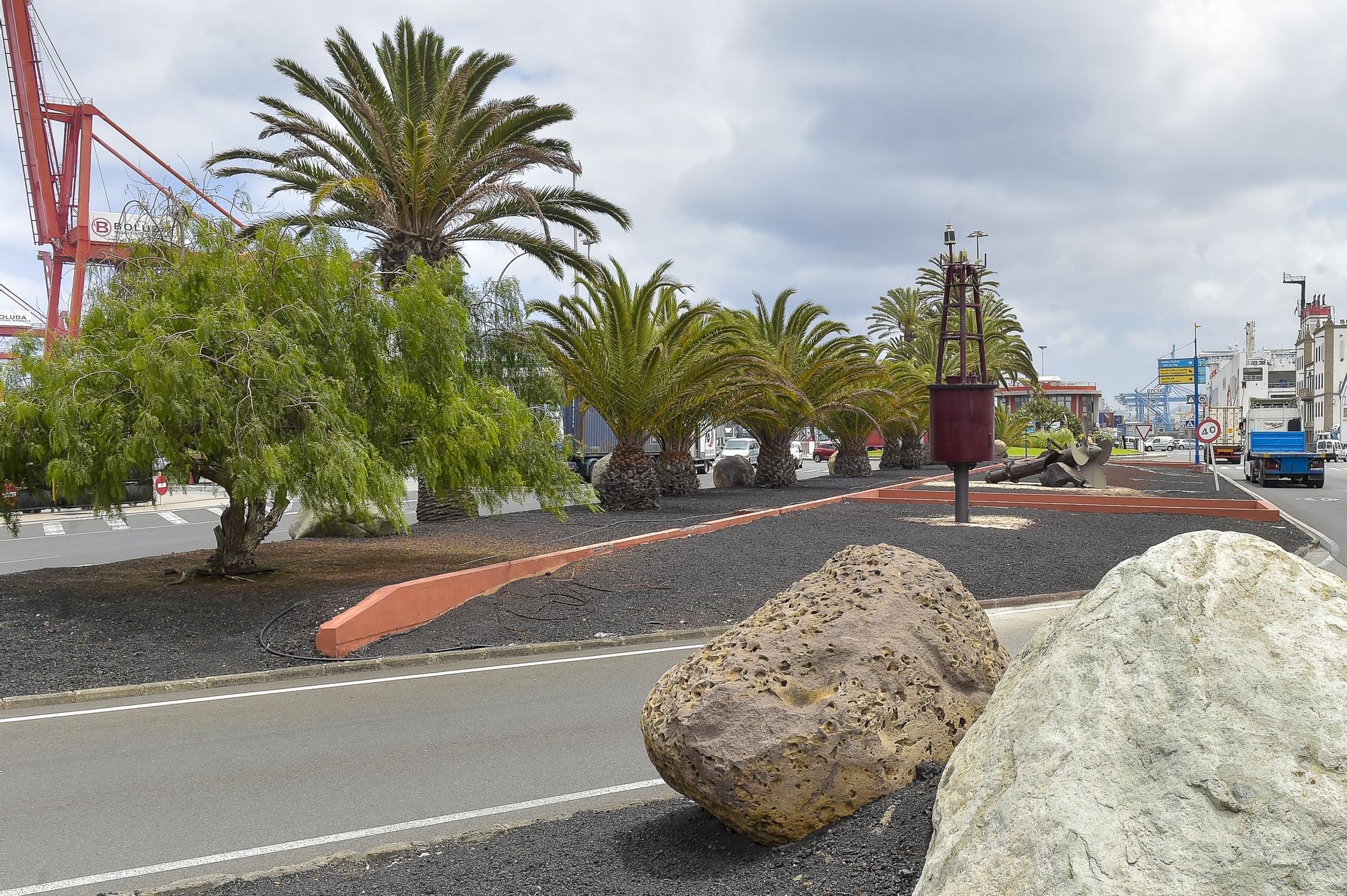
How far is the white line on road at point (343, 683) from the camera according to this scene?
7805mm

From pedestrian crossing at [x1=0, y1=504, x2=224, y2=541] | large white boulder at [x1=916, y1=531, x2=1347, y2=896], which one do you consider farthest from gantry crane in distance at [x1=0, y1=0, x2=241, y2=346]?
large white boulder at [x1=916, y1=531, x2=1347, y2=896]

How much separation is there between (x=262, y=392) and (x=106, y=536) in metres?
16.1

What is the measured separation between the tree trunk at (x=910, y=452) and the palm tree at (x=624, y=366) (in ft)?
79.8

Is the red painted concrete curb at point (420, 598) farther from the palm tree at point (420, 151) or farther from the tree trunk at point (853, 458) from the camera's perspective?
Result: the tree trunk at point (853, 458)

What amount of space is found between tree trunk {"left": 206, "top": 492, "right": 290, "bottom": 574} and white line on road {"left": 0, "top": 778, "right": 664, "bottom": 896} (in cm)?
748

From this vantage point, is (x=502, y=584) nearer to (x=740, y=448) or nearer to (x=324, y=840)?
(x=324, y=840)

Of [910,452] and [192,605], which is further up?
[910,452]

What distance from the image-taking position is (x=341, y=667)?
8.97 meters

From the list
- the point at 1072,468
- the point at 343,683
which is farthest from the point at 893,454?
the point at 343,683

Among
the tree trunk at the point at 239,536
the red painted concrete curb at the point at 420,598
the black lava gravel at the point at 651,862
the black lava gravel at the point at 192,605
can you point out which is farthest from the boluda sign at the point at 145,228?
the black lava gravel at the point at 651,862

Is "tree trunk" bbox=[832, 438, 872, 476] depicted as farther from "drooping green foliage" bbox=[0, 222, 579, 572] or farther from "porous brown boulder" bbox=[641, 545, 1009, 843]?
"porous brown boulder" bbox=[641, 545, 1009, 843]

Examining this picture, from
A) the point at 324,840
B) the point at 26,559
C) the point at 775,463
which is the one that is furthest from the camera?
the point at 775,463

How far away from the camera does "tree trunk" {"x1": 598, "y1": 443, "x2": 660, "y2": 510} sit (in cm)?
2095

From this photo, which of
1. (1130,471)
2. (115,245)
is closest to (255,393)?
(115,245)
